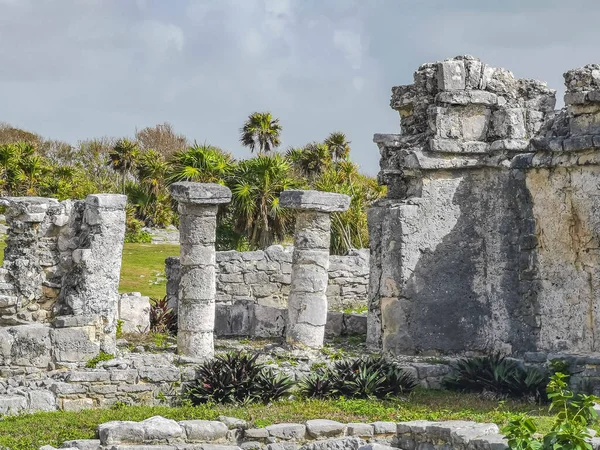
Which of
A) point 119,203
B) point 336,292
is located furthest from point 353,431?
point 336,292

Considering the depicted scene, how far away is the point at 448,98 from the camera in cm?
1502

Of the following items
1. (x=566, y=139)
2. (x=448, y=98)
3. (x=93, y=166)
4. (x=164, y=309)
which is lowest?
(x=164, y=309)

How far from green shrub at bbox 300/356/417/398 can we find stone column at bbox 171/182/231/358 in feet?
7.65

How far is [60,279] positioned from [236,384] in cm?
332

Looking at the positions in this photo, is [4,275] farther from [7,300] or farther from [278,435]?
[278,435]

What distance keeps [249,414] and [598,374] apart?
427 cm

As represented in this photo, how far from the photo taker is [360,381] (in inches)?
490

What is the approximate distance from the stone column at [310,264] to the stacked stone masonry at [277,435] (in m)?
4.50

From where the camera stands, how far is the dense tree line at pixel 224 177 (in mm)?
24125

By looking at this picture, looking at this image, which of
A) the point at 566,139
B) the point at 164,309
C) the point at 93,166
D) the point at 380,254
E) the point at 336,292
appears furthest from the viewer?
the point at 93,166

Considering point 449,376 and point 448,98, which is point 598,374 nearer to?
point 449,376

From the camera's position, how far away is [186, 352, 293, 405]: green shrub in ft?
39.8

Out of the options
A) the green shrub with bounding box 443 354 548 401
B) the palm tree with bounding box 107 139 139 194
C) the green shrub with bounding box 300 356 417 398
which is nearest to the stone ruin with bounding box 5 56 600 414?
the green shrub with bounding box 443 354 548 401

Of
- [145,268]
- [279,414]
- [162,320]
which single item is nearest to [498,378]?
[279,414]
